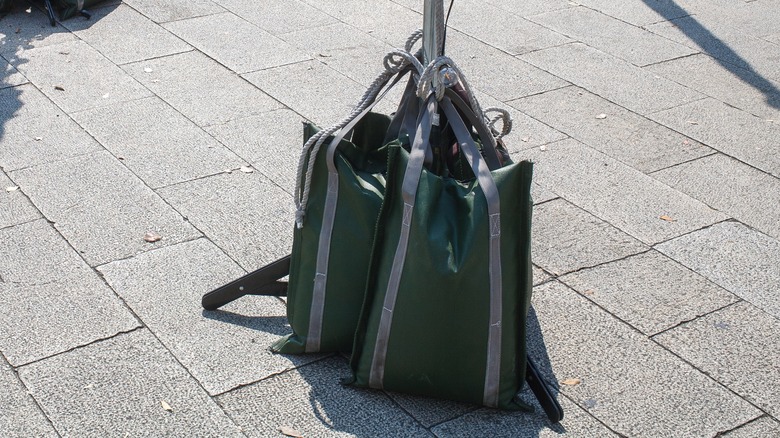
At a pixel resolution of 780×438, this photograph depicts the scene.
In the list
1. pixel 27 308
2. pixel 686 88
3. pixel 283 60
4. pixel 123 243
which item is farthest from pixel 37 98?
pixel 686 88

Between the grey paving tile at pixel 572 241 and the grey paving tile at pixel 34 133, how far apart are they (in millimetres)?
2484

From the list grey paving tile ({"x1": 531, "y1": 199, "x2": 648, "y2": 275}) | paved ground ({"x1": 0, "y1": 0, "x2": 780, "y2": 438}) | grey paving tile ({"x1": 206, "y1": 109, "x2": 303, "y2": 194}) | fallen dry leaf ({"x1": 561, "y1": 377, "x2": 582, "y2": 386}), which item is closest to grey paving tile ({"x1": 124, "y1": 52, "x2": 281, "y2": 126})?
paved ground ({"x1": 0, "y1": 0, "x2": 780, "y2": 438})

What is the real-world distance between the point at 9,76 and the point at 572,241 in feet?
12.9

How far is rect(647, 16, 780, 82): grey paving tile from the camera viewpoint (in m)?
6.79

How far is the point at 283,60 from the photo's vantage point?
6.70 m

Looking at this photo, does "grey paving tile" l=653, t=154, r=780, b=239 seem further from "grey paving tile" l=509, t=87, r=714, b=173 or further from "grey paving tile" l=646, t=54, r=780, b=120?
"grey paving tile" l=646, t=54, r=780, b=120

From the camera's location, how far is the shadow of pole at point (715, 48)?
21.0 feet

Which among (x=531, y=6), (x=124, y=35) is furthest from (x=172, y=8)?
(x=531, y=6)

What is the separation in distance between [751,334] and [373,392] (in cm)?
153

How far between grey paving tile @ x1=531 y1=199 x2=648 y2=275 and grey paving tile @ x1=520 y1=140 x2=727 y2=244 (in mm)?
82

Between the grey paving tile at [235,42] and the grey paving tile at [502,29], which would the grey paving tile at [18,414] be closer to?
the grey paving tile at [235,42]

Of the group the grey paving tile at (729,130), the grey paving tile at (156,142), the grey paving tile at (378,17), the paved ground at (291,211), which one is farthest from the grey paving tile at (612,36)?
the grey paving tile at (156,142)

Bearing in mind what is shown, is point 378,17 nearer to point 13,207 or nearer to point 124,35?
point 124,35

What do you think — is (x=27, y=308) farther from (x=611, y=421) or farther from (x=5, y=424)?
(x=611, y=421)
